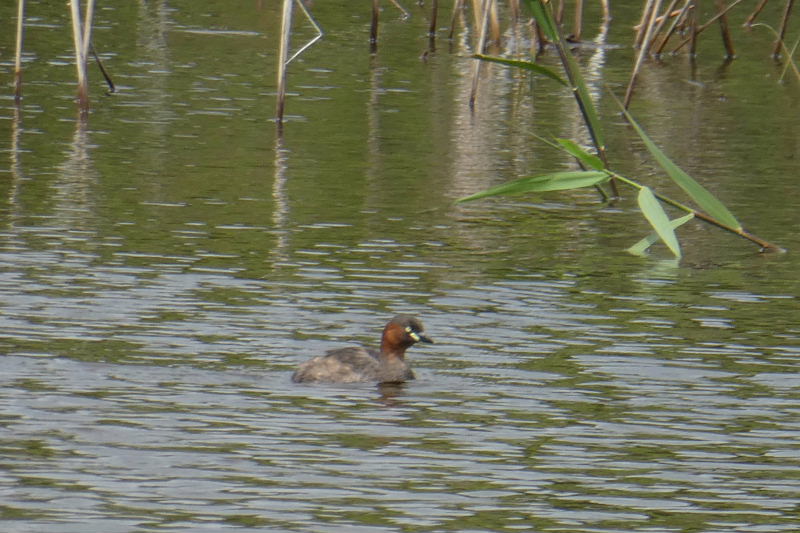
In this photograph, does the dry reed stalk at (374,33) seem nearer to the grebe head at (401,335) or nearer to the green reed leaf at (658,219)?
the green reed leaf at (658,219)

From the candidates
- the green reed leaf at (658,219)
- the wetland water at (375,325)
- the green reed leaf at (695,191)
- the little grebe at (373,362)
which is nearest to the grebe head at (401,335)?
the little grebe at (373,362)

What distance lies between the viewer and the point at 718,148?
20797 mm

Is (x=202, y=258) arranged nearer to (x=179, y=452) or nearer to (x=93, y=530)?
(x=179, y=452)

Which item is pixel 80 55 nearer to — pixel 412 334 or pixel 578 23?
pixel 412 334

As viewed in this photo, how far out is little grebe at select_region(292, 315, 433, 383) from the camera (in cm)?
1027

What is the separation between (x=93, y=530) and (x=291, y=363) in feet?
11.2

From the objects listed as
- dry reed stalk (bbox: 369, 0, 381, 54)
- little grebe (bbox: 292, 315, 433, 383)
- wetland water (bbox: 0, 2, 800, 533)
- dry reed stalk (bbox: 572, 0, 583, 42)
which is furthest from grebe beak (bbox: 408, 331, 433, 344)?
dry reed stalk (bbox: 572, 0, 583, 42)

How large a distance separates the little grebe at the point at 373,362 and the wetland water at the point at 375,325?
109mm

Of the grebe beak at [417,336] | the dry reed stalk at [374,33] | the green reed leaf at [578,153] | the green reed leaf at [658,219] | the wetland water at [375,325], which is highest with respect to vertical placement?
the green reed leaf at [578,153]

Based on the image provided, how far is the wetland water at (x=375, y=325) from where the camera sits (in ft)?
27.2

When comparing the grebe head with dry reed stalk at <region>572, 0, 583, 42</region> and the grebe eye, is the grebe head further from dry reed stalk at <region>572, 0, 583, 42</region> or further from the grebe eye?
dry reed stalk at <region>572, 0, 583, 42</region>

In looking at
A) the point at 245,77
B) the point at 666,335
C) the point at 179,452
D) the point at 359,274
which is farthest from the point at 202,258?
the point at 245,77

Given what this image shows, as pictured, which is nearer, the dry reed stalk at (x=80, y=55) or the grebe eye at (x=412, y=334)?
the grebe eye at (x=412, y=334)

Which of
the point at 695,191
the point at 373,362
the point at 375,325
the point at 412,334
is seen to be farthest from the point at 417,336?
the point at 695,191
